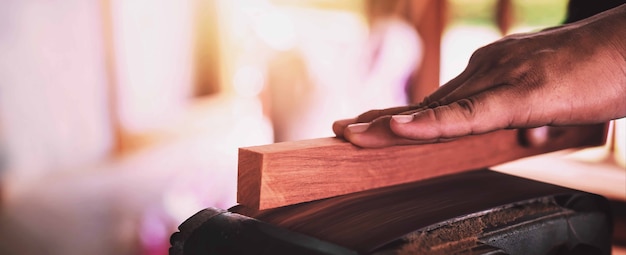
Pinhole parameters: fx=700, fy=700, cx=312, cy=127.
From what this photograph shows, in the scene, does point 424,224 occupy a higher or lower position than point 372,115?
lower

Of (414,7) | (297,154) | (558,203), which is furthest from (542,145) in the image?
(414,7)

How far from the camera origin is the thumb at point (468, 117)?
836 millimetres

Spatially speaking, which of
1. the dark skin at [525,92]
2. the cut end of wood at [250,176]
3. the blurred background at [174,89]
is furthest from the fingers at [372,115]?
the blurred background at [174,89]

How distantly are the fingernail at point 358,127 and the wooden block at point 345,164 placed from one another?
2 cm

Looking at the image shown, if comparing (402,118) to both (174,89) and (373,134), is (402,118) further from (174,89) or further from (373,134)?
(174,89)

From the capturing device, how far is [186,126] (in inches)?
103

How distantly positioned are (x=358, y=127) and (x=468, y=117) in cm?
13

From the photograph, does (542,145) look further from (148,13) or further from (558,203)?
(148,13)

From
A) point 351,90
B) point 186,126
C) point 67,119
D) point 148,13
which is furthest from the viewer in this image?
point 351,90

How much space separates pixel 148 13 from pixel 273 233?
1.84 meters

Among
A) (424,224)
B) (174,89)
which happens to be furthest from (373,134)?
(174,89)

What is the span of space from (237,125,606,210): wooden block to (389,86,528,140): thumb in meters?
0.07

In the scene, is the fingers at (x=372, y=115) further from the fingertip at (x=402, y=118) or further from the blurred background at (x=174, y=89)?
the blurred background at (x=174, y=89)

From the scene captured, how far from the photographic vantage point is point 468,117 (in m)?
0.85
